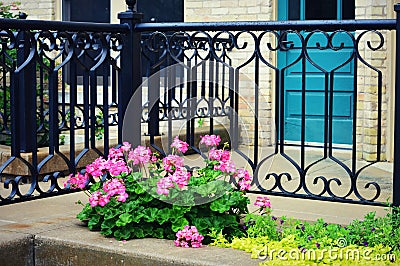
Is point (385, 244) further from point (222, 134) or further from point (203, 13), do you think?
point (203, 13)

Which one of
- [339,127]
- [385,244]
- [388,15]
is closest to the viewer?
[385,244]

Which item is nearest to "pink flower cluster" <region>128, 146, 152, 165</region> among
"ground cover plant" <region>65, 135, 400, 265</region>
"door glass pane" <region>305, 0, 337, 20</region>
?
"ground cover plant" <region>65, 135, 400, 265</region>

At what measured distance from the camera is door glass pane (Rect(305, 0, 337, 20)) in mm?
8023

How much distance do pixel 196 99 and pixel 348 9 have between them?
179cm

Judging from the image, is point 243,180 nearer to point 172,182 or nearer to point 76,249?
point 172,182

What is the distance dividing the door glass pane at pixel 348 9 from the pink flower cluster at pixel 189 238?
15.4 feet

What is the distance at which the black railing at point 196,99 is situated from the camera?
172 inches

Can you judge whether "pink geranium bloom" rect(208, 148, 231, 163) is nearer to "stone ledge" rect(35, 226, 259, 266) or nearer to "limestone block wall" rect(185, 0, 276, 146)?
"stone ledge" rect(35, 226, 259, 266)

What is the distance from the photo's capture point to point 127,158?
4.38 metres

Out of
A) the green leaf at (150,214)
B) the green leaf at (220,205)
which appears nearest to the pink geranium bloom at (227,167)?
the green leaf at (220,205)

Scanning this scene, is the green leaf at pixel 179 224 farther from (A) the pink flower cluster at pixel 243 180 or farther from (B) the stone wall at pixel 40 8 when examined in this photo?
(B) the stone wall at pixel 40 8

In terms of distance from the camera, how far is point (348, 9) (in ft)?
25.9

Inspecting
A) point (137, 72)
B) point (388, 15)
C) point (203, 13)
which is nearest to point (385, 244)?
point (137, 72)

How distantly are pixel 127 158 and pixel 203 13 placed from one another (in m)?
4.72
